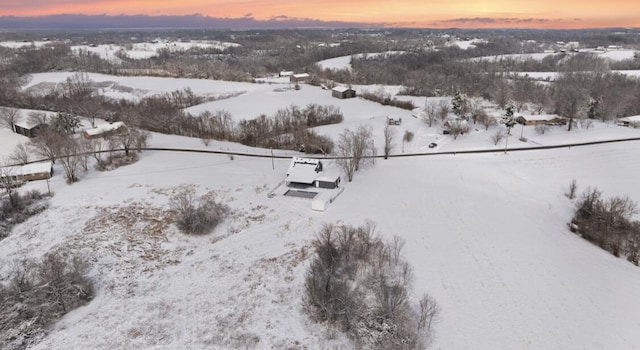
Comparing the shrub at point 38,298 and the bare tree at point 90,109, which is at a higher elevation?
the bare tree at point 90,109

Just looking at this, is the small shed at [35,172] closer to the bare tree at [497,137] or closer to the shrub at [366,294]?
the shrub at [366,294]

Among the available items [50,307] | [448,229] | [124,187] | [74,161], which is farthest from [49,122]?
[448,229]

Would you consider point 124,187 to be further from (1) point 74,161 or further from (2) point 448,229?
(2) point 448,229

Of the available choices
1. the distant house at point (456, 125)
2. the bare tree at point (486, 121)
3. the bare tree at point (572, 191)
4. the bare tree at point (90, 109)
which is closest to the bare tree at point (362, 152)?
the distant house at point (456, 125)

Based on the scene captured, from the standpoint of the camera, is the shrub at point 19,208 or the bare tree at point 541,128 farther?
the bare tree at point 541,128

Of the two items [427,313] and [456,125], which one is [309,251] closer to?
[427,313]

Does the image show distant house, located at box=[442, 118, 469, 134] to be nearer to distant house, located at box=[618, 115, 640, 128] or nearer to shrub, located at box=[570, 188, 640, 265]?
shrub, located at box=[570, 188, 640, 265]
